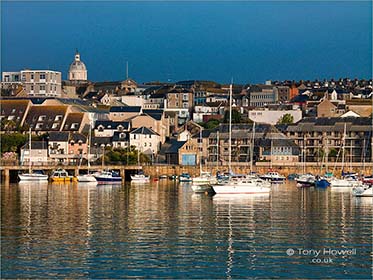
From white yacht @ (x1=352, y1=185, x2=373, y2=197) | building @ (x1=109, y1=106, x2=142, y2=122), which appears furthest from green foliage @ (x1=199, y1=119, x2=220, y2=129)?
white yacht @ (x1=352, y1=185, x2=373, y2=197)

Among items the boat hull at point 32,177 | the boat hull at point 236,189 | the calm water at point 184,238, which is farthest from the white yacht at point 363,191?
the boat hull at point 32,177

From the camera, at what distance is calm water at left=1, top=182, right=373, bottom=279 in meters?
22.4

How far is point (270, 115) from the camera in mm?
102938

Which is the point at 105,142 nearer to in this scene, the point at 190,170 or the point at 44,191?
the point at 190,170

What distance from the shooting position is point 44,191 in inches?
2046

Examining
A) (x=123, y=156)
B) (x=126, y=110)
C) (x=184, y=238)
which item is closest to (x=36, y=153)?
(x=123, y=156)

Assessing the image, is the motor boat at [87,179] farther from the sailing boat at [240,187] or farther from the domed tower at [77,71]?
the domed tower at [77,71]

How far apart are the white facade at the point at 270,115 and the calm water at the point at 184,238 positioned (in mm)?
56993

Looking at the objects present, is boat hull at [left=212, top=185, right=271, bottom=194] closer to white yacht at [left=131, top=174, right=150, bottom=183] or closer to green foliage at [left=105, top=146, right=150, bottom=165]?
white yacht at [left=131, top=174, right=150, bottom=183]

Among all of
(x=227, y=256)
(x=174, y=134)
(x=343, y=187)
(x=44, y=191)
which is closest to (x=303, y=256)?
(x=227, y=256)

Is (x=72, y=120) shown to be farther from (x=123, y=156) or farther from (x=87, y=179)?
Answer: (x=87, y=179)

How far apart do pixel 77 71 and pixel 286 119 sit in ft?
202

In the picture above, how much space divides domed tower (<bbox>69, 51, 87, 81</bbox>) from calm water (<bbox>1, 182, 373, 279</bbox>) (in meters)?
108

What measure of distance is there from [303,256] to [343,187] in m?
35.6
